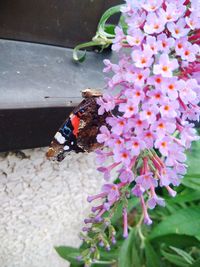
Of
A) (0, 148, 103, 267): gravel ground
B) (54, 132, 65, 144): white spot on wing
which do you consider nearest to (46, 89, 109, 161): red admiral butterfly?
(54, 132, 65, 144): white spot on wing

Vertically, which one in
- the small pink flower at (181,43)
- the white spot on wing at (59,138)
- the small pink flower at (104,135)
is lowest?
the small pink flower at (104,135)

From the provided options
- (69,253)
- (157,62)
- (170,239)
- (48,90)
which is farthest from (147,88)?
(69,253)

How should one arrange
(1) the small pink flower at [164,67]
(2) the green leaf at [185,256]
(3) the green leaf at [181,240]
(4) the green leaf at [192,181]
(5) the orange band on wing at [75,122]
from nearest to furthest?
(1) the small pink flower at [164,67] → (5) the orange band on wing at [75,122] → (4) the green leaf at [192,181] → (3) the green leaf at [181,240] → (2) the green leaf at [185,256]

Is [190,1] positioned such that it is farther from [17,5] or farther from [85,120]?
[17,5]

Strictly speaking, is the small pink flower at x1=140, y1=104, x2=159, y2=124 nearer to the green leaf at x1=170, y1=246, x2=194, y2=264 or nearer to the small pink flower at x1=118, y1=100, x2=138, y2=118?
the small pink flower at x1=118, y1=100, x2=138, y2=118

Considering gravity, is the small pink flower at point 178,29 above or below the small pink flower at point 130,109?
above

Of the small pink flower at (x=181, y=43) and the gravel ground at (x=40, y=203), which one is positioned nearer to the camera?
the small pink flower at (x=181, y=43)

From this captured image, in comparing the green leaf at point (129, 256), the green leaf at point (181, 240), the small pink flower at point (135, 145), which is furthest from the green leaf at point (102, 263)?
the small pink flower at point (135, 145)

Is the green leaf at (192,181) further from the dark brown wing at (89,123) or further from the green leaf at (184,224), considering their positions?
the dark brown wing at (89,123)
